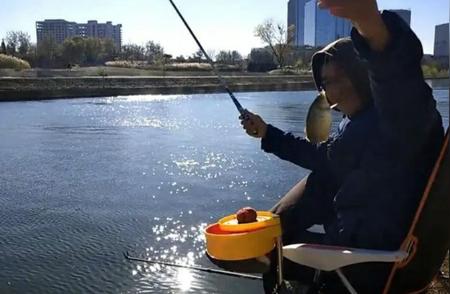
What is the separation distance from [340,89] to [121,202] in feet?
15.3

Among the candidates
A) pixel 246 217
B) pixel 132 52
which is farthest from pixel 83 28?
pixel 246 217

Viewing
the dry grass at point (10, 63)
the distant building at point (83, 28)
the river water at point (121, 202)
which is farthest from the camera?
the distant building at point (83, 28)

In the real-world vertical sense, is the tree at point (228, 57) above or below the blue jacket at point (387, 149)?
above

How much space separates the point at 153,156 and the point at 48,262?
Result: 5.24 meters

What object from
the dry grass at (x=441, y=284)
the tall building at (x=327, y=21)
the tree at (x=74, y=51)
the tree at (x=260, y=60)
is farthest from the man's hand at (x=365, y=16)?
the tree at (x=74, y=51)

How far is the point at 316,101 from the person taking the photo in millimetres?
3148

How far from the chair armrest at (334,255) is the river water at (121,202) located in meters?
2.20

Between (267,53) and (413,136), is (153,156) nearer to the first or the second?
(413,136)

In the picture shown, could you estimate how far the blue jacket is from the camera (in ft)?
5.81

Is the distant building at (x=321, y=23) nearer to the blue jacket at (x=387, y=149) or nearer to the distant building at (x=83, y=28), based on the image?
the blue jacket at (x=387, y=149)

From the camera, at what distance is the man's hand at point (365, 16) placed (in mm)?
1676

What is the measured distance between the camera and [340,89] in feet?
7.38

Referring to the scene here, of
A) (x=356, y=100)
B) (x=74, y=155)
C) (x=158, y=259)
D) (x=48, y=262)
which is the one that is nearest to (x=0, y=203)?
(x=48, y=262)

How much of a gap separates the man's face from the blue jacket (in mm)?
52
